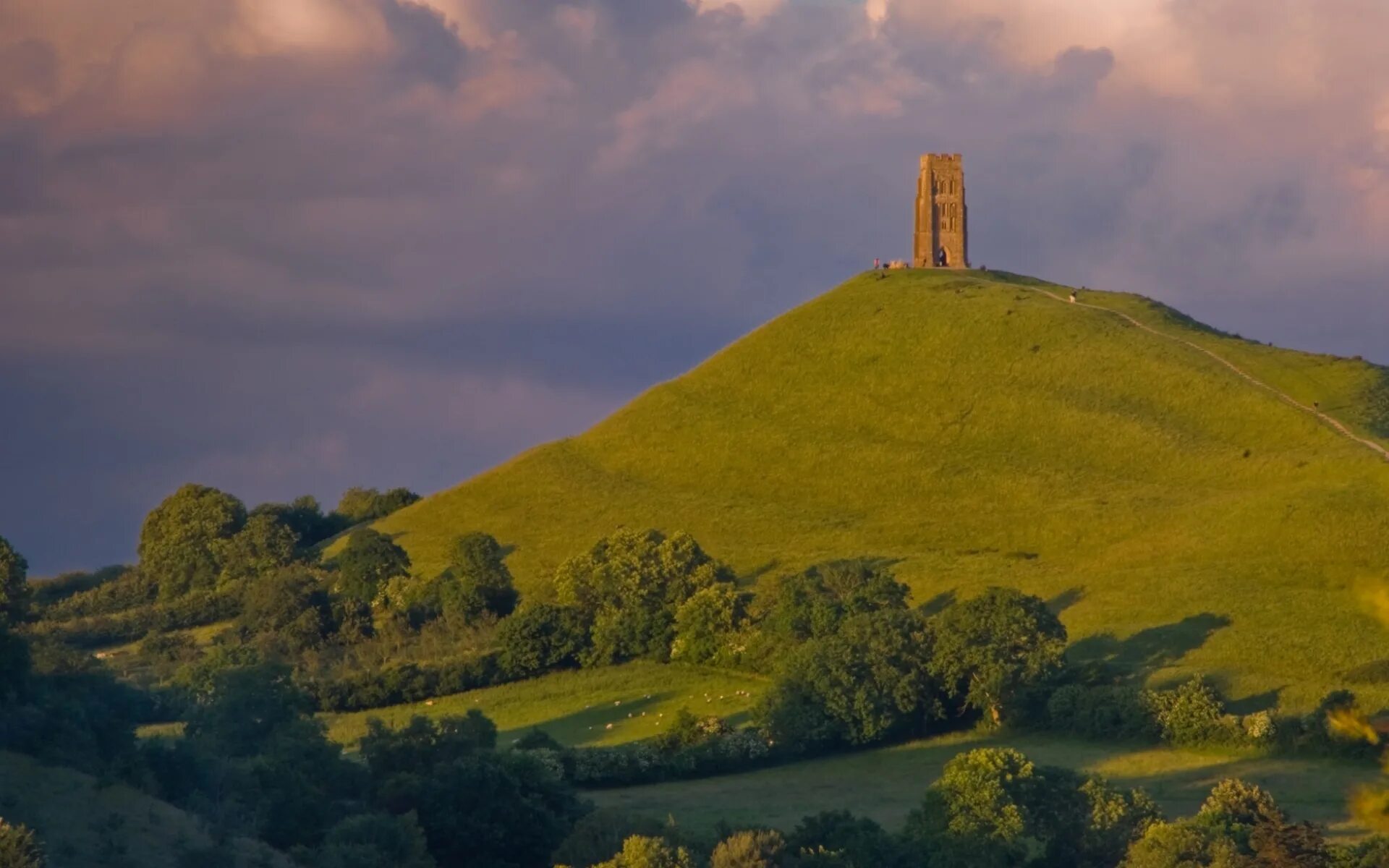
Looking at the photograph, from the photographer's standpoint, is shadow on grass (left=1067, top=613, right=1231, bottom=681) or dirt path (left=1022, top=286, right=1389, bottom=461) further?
dirt path (left=1022, top=286, right=1389, bottom=461)

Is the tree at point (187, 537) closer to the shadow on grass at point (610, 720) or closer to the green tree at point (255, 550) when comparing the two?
the green tree at point (255, 550)

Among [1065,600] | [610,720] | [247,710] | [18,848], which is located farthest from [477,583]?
[18,848]

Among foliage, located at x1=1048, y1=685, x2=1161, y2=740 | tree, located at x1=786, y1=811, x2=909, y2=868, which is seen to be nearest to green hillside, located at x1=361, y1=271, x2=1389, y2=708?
foliage, located at x1=1048, y1=685, x2=1161, y2=740

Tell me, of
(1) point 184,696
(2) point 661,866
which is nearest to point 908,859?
(2) point 661,866

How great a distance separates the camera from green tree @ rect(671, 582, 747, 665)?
204 ft

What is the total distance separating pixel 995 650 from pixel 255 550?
160 feet

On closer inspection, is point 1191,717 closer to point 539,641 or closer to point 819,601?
point 819,601

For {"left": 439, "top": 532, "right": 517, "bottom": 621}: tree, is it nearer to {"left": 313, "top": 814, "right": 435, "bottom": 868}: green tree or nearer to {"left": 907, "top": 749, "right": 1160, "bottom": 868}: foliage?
{"left": 907, "top": 749, "right": 1160, "bottom": 868}: foliage

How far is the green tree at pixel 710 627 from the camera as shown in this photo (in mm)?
62125

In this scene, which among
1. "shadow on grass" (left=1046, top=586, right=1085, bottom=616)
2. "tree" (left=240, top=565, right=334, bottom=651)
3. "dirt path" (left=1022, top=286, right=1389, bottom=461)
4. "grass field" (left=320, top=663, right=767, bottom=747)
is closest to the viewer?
"grass field" (left=320, top=663, right=767, bottom=747)

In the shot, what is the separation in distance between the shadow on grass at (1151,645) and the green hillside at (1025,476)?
0.11m

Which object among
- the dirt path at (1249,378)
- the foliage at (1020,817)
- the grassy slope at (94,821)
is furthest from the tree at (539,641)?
the dirt path at (1249,378)

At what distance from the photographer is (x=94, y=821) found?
91.7 feet

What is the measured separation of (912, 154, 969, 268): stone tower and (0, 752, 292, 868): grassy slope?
96392 mm
